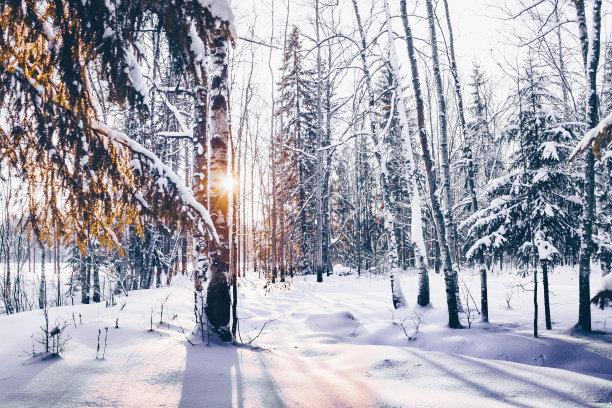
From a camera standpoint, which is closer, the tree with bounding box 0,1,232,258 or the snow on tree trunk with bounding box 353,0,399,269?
the tree with bounding box 0,1,232,258

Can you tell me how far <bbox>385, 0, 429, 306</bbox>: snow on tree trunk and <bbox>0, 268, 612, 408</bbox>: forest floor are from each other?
179cm

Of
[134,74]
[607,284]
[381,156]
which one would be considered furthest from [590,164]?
[134,74]

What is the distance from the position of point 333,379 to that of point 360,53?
906 centimetres

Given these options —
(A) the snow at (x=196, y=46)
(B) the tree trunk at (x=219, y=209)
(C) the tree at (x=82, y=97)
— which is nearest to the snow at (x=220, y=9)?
(C) the tree at (x=82, y=97)

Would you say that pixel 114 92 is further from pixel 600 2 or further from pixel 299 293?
pixel 299 293

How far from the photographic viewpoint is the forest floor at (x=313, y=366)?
351 cm

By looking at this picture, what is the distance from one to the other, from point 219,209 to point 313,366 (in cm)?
296

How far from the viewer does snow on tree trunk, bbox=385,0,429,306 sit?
8.87m

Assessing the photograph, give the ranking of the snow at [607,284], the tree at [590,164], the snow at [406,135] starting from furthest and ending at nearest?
the snow at [406,135]
the tree at [590,164]
the snow at [607,284]

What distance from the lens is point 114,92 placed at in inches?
129

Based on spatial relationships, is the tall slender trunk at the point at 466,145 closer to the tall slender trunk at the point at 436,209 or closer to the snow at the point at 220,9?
the tall slender trunk at the point at 436,209

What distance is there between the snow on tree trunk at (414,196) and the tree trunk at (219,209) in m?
4.92


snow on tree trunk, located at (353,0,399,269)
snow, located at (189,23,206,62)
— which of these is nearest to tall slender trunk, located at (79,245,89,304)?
snow on tree trunk, located at (353,0,399,269)

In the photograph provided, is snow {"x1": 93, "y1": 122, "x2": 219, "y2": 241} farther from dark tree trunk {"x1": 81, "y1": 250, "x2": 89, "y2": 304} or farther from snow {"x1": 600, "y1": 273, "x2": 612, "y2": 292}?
dark tree trunk {"x1": 81, "y1": 250, "x2": 89, "y2": 304}
